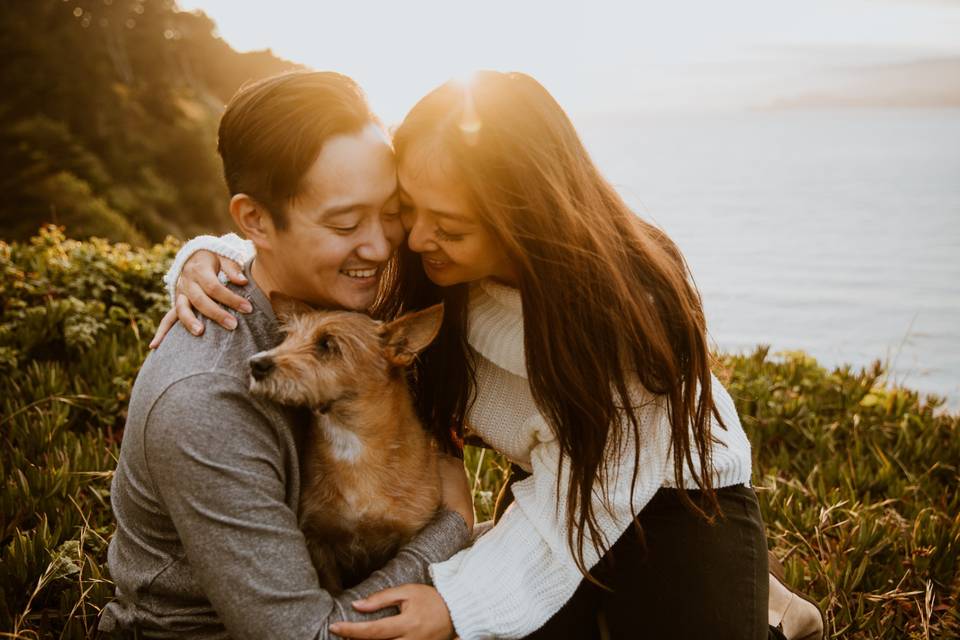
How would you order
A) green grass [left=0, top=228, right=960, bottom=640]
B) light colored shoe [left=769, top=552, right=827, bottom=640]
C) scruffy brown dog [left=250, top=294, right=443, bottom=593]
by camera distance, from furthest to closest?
green grass [left=0, top=228, right=960, bottom=640] < light colored shoe [left=769, top=552, right=827, bottom=640] < scruffy brown dog [left=250, top=294, right=443, bottom=593]

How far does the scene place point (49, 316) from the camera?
5527 mm

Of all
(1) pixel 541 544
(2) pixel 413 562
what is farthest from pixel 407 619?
(1) pixel 541 544

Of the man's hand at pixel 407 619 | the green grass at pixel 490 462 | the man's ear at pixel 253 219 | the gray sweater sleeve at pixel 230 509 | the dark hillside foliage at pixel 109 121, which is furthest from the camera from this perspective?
the dark hillside foliage at pixel 109 121

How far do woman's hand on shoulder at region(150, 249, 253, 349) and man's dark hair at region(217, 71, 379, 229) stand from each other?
1.03ft

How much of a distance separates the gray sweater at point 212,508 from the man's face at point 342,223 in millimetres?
382

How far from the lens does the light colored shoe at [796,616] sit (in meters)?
3.38

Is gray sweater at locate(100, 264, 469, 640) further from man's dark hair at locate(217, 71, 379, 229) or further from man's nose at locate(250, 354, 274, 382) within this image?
man's dark hair at locate(217, 71, 379, 229)

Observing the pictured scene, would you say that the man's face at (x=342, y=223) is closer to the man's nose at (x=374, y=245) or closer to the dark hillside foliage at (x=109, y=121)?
the man's nose at (x=374, y=245)

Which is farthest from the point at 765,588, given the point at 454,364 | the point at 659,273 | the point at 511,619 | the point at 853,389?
the point at 853,389

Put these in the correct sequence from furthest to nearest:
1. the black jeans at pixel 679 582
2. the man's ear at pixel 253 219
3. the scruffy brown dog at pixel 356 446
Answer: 1. the black jeans at pixel 679 582
2. the scruffy brown dog at pixel 356 446
3. the man's ear at pixel 253 219

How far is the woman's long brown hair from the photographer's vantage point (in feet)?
8.83

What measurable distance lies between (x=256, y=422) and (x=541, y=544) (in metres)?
1.29

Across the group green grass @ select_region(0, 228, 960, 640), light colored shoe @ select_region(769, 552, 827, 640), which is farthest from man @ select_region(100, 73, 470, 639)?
light colored shoe @ select_region(769, 552, 827, 640)

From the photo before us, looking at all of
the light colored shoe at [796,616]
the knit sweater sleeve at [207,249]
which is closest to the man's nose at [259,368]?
the knit sweater sleeve at [207,249]
